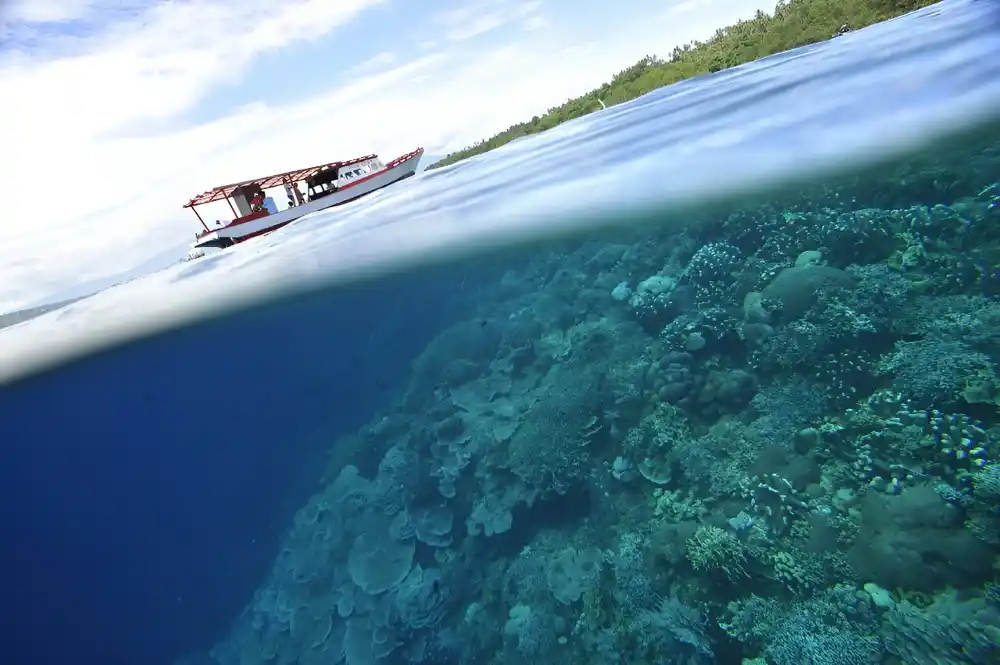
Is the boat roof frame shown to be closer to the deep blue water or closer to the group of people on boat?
the group of people on boat

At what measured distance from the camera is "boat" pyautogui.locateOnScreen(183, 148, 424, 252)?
1994 cm

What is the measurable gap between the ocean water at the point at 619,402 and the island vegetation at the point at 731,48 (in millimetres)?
5250

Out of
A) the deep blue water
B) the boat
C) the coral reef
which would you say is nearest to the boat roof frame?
the boat

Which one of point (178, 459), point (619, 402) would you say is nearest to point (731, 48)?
point (619, 402)

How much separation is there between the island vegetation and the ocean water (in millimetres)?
5250

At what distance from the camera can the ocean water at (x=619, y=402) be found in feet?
Result: 15.2

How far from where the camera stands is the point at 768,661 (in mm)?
4188

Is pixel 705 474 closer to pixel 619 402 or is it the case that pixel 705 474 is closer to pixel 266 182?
pixel 619 402

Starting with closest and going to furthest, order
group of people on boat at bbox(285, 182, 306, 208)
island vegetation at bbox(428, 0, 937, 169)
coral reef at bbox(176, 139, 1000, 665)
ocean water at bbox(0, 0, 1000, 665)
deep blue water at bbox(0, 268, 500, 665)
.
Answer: coral reef at bbox(176, 139, 1000, 665) < ocean water at bbox(0, 0, 1000, 665) < deep blue water at bbox(0, 268, 500, 665) < island vegetation at bbox(428, 0, 937, 169) < group of people on boat at bbox(285, 182, 306, 208)

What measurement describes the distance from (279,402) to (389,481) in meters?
9.49

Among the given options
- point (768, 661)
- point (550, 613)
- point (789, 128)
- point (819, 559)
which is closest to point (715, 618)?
point (768, 661)

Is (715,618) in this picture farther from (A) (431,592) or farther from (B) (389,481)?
(B) (389,481)

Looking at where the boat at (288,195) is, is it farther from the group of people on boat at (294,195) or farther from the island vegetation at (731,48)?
the island vegetation at (731,48)

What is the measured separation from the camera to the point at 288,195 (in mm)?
23250
